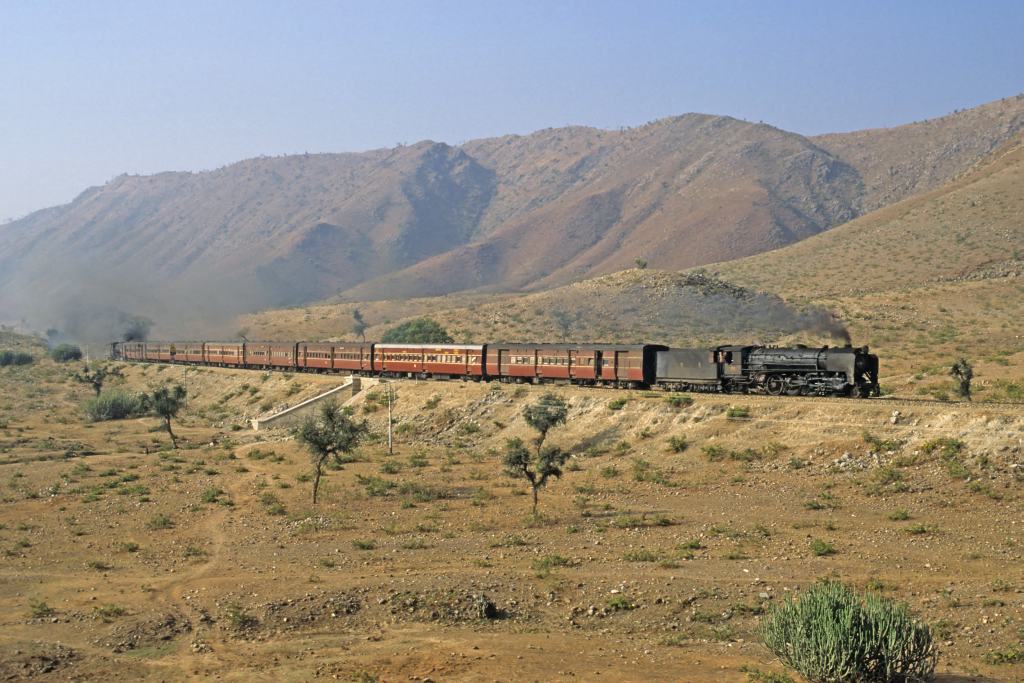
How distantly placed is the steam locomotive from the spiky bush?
2604 centimetres

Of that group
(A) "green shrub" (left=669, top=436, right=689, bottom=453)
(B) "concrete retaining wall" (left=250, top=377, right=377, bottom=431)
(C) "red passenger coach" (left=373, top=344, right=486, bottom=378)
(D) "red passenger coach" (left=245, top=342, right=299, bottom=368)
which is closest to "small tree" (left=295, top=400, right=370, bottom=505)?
(A) "green shrub" (left=669, top=436, right=689, bottom=453)

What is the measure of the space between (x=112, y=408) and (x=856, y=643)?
6604 centimetres

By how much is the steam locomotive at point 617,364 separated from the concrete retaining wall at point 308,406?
6.51ft

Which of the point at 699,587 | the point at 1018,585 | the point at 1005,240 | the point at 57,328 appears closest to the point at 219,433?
the point at 699,587

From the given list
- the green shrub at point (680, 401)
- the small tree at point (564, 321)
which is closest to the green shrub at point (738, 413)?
the green shrub at point (680, 401)

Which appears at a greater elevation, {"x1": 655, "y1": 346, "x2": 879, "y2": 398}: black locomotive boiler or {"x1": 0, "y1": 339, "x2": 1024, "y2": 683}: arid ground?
{"x1": 655, "y1": 346, "x2": 879, "y2": 398}: black locomotive boiler

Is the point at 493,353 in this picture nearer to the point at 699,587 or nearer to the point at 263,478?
the point at 263,478

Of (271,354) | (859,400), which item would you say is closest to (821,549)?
(859,400)

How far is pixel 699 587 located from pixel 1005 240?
10036cm

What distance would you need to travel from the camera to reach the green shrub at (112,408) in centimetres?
6988

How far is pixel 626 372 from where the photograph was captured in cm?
5162

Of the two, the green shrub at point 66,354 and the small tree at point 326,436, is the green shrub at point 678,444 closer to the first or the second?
the small tree at point 326,436

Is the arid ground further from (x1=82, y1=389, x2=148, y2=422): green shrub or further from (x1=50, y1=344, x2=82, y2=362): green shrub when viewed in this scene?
(x1=50, y1=344, x2=82, y2=362): green shrub

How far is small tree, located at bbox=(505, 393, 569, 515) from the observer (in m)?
33.3
